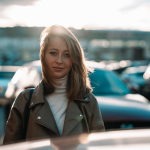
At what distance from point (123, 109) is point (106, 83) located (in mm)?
1128

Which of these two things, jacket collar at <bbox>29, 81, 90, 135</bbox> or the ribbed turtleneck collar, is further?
the ribbed turtleneck collar

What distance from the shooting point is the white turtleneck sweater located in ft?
6.98

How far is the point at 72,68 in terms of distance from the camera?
7.65 ft

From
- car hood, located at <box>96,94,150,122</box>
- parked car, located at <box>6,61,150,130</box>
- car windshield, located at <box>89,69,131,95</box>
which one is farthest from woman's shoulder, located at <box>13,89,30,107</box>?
car windshield, located at <box>89,69,131,95</box>

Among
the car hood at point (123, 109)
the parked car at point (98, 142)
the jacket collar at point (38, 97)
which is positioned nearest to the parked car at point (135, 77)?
the car hood at point (123, 109)

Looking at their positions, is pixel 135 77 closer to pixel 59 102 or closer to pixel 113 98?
pixel 113 98

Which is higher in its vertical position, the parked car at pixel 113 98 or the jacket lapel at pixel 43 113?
the jacket lapel at pixel 43 113

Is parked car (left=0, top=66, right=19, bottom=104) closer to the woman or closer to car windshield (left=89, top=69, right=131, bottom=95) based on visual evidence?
car windshield (left=89, top=69, right=131, bottom=95)

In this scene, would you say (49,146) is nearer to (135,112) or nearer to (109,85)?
(135,112)

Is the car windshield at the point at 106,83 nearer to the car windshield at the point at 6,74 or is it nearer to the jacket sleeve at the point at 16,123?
the jacket sleeve at the point at 16,123

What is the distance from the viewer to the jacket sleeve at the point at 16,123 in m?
2.04

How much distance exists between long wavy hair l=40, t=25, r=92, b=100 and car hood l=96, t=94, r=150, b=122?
4.11ft

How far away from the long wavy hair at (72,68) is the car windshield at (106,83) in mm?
2046

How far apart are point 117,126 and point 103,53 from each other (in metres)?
57.2
